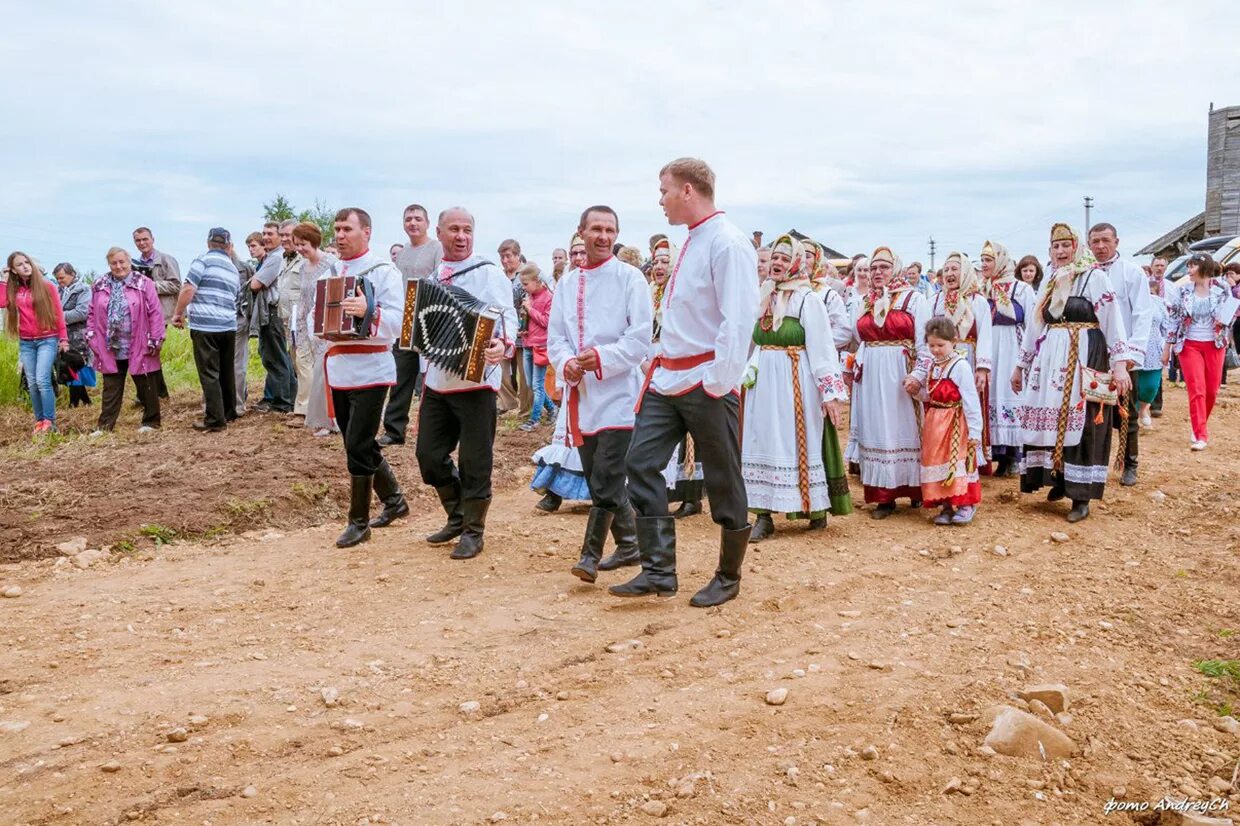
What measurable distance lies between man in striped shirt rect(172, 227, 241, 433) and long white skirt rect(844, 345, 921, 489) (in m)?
6.38

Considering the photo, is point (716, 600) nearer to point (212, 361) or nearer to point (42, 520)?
point (42, 520)

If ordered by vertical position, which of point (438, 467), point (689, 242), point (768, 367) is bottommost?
point (438, 467)

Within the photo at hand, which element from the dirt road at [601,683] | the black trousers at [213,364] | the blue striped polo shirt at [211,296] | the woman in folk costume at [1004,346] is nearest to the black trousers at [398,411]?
the black trousers at [213,364]

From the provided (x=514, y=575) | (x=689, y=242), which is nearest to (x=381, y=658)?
(x=514, y=575)

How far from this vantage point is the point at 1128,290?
7.30 metres

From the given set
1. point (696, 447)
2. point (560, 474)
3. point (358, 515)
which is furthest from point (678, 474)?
point (696, 447)

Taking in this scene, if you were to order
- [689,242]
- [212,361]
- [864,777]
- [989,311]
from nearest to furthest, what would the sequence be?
[864,777] < [689,242] < [989,311] < [212,361]

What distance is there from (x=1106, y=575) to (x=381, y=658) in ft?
13.2

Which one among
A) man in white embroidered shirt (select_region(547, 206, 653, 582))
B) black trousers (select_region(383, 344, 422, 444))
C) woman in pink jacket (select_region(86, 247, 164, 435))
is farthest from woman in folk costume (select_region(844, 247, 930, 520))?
woman in pink jacket (select_region(86, 247, 164, 435))

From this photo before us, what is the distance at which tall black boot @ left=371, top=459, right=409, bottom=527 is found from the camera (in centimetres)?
695

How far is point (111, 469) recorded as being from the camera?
858cm

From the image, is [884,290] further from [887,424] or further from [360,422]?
[360,422]

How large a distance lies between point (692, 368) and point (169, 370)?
1237 cm

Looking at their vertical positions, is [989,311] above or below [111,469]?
above
